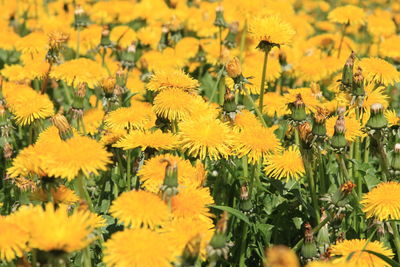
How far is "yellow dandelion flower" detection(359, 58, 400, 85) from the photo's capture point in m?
3.46

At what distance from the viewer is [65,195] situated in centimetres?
225

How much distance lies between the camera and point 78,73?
361 centimetres

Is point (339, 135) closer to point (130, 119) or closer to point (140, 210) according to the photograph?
point (130, 119)

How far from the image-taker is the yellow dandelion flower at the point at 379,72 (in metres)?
3.46

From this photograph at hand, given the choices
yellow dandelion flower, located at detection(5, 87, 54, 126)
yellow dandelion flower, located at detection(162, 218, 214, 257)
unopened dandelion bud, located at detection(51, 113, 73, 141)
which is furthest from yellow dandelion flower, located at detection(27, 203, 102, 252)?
yellow dandelion flower, located at detection(5, 87, 54, 126)

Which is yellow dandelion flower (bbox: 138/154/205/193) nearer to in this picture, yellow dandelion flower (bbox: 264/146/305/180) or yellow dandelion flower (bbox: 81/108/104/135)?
yellow dandelion flower (bbox: 264/146/305/180)

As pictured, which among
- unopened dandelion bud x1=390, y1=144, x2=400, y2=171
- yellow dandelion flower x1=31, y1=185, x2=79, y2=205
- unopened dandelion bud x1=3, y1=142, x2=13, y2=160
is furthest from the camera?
unopened dandelion bud x1=3, y1=142, x2=13, y2=160

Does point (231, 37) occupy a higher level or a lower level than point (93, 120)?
higher

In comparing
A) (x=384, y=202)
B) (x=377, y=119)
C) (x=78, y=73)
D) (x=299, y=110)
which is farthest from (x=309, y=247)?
(x=78, y=73)

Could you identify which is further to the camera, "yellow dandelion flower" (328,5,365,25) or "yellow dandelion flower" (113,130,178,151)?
"yellow dandelion flower" (328,5,365,25)

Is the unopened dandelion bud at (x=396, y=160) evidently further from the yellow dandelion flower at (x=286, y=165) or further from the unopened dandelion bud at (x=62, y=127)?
the unopened dandelion bud at (x=62, y=127)

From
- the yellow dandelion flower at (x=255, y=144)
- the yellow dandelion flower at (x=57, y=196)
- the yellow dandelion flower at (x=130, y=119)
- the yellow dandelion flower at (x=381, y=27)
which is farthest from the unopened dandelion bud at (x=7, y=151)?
the yellow dandelion flower at (x=381, y=27)

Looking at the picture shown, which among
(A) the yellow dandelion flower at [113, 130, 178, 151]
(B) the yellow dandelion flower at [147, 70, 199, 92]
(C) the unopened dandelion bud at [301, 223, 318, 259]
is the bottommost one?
(C) the unopened dandelion bud at [301, 223, 318, 259]

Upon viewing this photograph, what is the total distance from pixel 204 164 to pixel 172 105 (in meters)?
0.48
